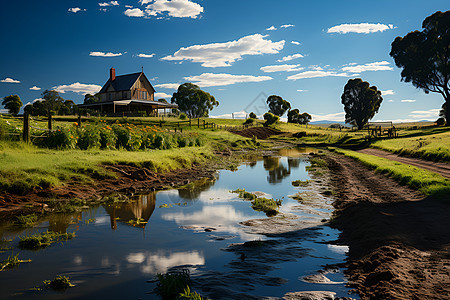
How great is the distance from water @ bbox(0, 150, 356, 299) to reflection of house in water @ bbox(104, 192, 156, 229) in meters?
0.03

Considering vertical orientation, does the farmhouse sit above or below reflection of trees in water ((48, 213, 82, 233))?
above

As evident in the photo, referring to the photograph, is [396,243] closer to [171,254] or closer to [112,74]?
[171,254]

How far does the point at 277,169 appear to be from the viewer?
23.0 metres

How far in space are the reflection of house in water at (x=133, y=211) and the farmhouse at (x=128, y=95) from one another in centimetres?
5575

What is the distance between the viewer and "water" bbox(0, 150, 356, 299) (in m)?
5.23

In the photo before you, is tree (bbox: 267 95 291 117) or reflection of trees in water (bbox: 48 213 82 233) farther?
tree (bbox: 267 95 291 117)

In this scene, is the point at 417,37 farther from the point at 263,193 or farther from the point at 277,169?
the point at 263,193

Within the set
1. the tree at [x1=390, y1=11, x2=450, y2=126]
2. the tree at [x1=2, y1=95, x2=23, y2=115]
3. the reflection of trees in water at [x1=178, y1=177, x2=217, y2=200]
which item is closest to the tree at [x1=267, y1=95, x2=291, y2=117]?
the tree at [x1=390, y1=11, x2=450, y2=126]

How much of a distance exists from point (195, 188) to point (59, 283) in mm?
9933

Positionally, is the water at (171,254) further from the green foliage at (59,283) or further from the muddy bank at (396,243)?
the muddy bank at (396,243)

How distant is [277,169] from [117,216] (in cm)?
1537

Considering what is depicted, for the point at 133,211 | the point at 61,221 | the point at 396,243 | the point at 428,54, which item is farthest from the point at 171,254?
→ the point at 428,54

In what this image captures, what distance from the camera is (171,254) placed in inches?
265

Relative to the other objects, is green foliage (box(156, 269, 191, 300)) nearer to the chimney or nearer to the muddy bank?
the muddy bank
